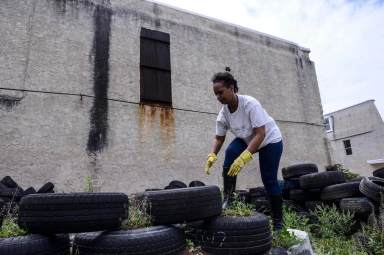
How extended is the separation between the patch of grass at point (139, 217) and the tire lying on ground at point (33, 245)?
21.5 inches

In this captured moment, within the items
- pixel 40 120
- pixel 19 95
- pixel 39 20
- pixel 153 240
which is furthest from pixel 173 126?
pixel 153 240

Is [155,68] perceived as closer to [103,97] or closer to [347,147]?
[103,97]

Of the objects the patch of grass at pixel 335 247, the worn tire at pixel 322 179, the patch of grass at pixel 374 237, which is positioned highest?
the worn tire at pixel 322 179

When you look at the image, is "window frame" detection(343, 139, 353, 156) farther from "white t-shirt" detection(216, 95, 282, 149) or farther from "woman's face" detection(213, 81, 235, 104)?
"woman's face" detection(213, 81, 235, 104)

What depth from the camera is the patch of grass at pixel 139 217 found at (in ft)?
8.30

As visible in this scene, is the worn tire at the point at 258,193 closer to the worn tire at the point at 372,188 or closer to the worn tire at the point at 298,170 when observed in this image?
the worn tire at the point at 298,170

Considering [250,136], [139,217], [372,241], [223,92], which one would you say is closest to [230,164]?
[250,136]

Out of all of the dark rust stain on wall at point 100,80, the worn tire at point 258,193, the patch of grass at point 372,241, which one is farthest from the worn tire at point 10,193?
the patch of grass at point 372,241

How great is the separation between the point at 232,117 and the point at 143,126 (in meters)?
4.36

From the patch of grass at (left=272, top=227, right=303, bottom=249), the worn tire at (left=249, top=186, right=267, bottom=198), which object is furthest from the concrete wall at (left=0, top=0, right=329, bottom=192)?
the patch of grass at (left=272, top=227, right=303, bottom=249)

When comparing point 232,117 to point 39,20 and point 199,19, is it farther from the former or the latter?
point 199,19

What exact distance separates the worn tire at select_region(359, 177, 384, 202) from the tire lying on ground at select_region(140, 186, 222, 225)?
124 inches

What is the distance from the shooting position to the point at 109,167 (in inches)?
258

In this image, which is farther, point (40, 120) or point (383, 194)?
point (40, 120)
